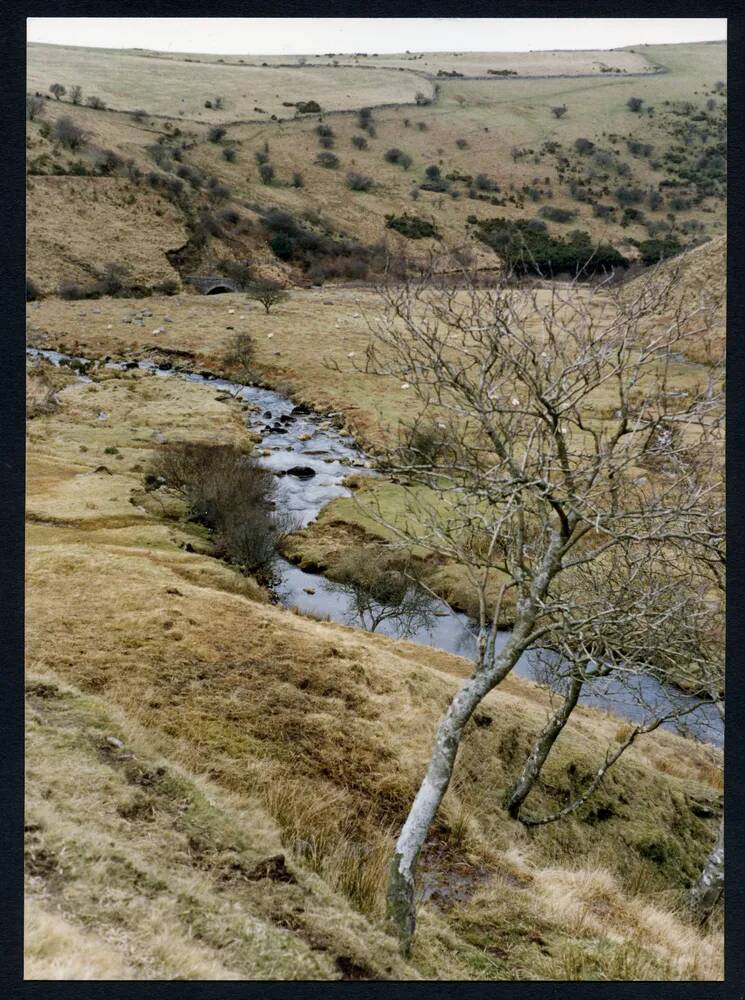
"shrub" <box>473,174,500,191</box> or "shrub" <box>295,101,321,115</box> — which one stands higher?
"shrub" <box>295,101,321,115</box>

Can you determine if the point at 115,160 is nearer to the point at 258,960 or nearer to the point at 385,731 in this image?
the point at 385,731

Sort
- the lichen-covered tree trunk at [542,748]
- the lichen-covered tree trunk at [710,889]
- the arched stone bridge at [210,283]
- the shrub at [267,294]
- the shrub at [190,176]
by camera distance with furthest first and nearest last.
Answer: the shrub at [190,176]
the arched stone bridge at [210,283]
the shrub at [267,294]
the lichen-covered tree trunk at [542,748]
the lichen-covered tree trunk at [710,889]

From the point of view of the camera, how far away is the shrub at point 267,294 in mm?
48625

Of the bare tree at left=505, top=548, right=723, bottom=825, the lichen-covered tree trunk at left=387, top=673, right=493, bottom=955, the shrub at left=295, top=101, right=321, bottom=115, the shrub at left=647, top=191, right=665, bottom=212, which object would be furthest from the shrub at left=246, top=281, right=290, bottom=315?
the shrub at left=295, top=101, right=321, bottom=115

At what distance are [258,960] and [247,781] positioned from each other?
297cm

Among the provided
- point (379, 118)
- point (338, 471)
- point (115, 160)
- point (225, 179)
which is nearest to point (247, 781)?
point (338, 471)

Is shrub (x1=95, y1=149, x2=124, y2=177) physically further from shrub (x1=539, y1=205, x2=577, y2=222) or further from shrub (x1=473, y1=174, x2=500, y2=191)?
shrub (x1=539, y1=205, x2=577, y2=222)

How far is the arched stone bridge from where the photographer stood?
55.1m

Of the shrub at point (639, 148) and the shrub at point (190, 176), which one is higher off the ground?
the shrub at point (639, 148)

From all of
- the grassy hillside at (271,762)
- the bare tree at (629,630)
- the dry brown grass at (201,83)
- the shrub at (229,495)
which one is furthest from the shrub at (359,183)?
the bare tree at (629,630)

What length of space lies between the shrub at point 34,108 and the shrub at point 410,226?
32718 mm

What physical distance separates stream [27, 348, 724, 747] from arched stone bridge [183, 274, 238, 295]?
17222 mm

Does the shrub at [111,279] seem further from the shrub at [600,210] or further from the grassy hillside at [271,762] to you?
the shrub at [600,210]

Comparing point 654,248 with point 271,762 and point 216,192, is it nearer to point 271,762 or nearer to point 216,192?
point 216,192
